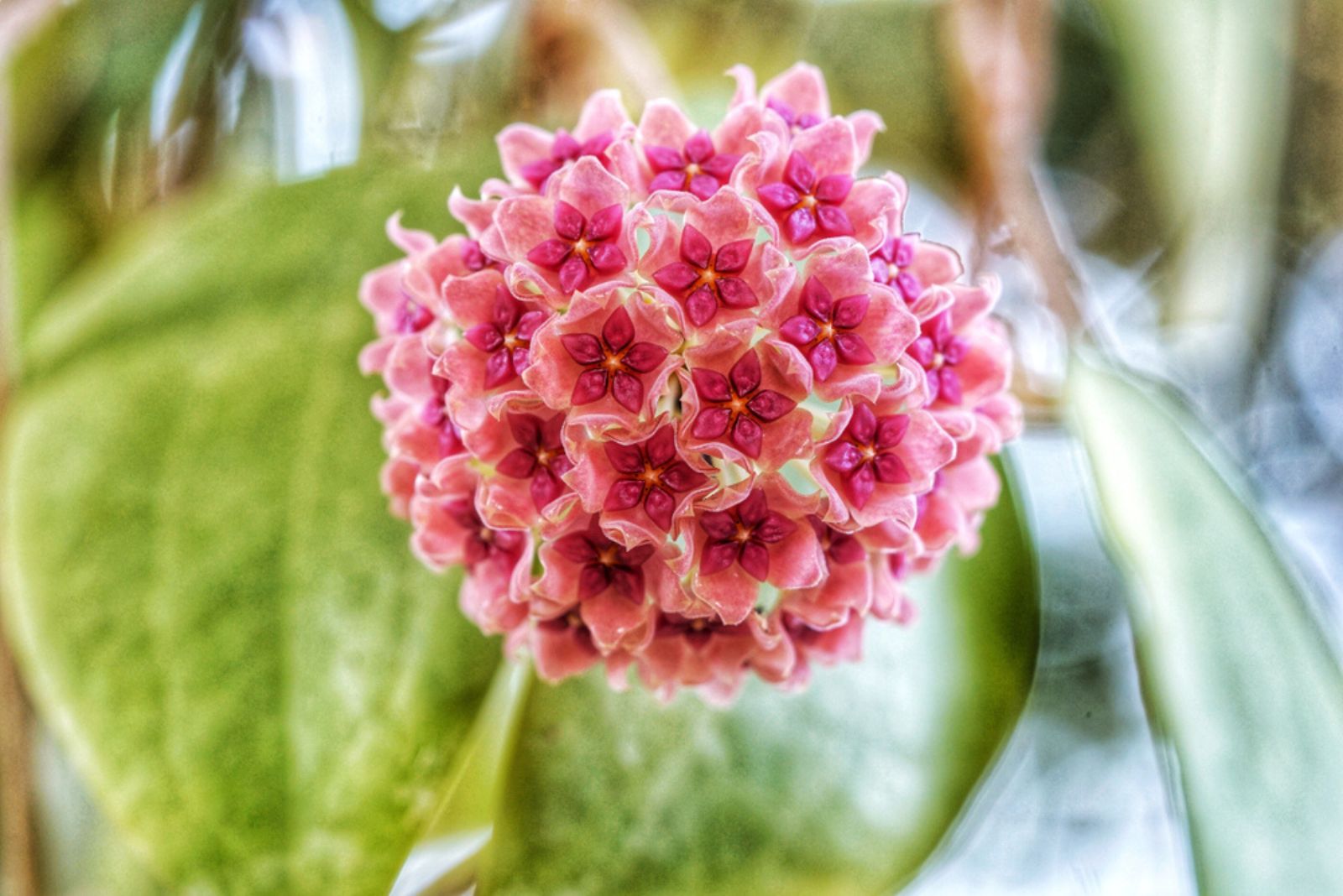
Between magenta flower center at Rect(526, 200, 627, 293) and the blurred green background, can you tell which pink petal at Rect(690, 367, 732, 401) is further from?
the blurred green background

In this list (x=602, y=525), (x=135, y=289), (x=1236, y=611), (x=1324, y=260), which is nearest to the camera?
(x=602, y=525)

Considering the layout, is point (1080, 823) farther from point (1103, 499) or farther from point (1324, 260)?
point (1324, 260)

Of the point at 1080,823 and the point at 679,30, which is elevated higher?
the point at 679,30

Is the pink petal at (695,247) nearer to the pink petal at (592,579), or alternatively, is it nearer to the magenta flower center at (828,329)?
the magenta flower center at (828,329)

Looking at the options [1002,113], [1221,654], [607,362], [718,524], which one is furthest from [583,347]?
[1002,113]

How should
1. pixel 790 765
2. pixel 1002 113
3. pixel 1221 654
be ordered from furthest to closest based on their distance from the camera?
pixel 1002 113
pixel 790 765
pixel 1221 654

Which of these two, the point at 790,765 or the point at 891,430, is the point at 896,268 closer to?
the point at 891,430

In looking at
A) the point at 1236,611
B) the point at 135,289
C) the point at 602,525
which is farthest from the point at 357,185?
the point at 1236,611
